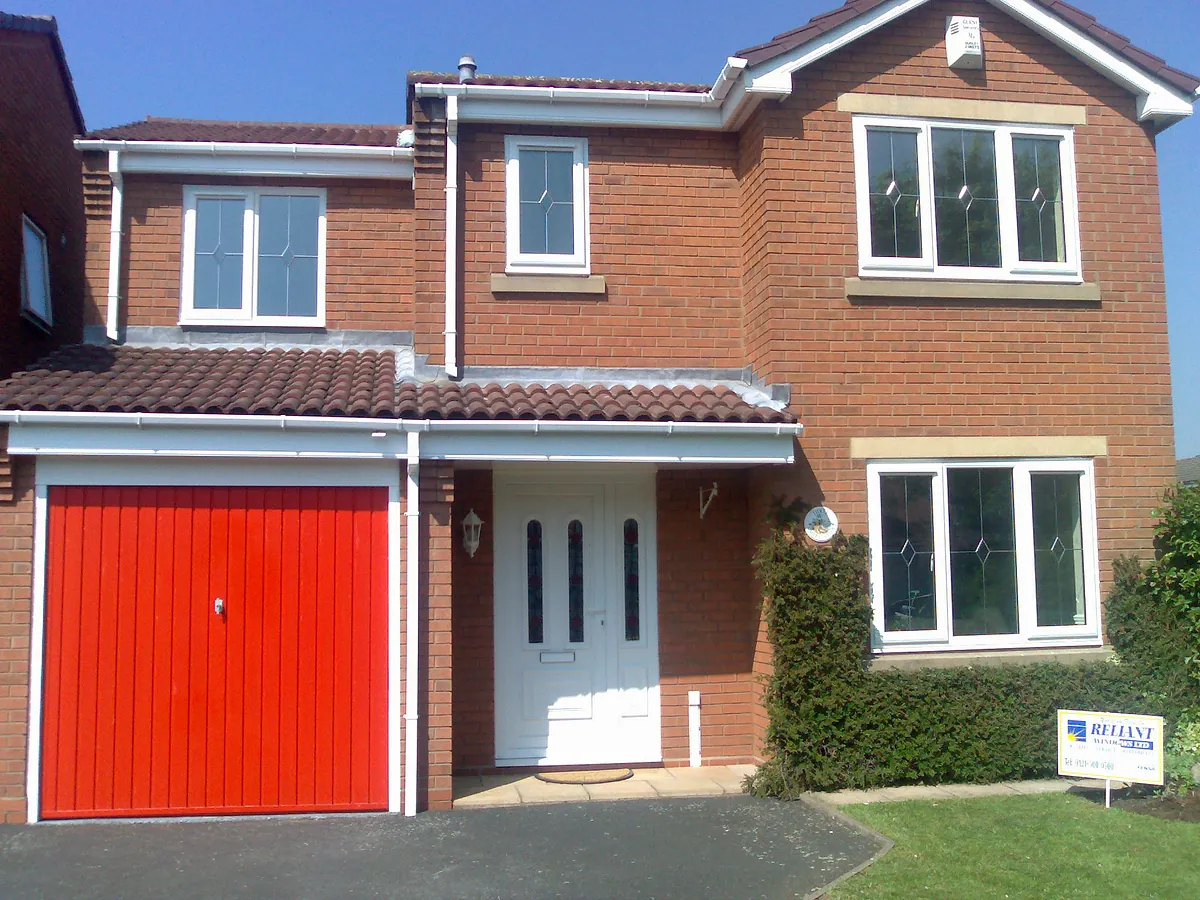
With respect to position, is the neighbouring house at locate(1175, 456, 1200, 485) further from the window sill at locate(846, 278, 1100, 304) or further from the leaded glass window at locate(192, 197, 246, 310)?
the leaded glass window at locate(192, 197, 246, 310)

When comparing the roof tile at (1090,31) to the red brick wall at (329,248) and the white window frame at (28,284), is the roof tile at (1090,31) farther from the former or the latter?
the white window frame at (28,284)

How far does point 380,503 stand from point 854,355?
432 cm

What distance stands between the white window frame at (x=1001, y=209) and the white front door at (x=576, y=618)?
9.78 ft

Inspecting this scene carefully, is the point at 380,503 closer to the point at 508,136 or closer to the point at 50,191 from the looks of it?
the point at 508,136

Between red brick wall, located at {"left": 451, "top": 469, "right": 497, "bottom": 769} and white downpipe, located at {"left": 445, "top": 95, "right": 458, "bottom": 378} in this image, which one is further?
white downpipe, located at {"left": 445, "top": 95, "right": 458, "bottom": 378}

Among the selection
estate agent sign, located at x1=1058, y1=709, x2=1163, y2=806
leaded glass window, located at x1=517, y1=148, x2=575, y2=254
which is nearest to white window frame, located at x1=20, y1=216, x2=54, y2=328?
leaded glass window, located at x1=517, y1=148, x2=575, y2=254

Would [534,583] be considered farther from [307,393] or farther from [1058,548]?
[1058,548]

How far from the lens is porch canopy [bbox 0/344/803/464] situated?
26.0 ft

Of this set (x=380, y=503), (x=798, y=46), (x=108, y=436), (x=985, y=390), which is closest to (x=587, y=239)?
(x=798, y=46)

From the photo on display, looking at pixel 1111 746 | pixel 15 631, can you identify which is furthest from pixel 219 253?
pixel 1111 746

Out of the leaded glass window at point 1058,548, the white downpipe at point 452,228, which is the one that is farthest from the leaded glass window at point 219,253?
the leaded glass window at point 1058,548

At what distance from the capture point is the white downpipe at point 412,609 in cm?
821

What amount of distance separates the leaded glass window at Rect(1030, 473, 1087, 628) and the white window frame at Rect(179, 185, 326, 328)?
710 centimetres

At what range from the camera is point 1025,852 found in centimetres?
698
